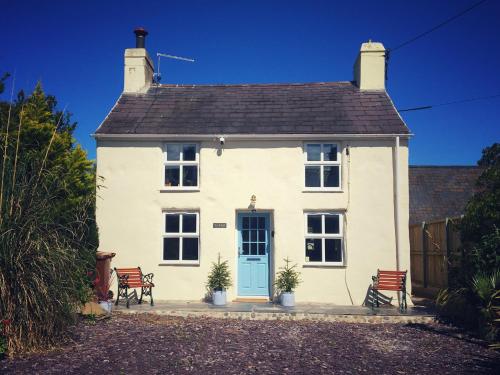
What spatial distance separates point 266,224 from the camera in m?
12.1

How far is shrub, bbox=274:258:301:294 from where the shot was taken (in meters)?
11.2

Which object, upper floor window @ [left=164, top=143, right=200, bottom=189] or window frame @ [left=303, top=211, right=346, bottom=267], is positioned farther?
upper floor window @ [left=164, top=143, right=200, bottom=189]

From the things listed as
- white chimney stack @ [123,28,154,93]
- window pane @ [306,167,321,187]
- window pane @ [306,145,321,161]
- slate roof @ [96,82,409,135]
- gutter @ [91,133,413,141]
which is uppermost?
white chimney stack @ [123,28,154,93]

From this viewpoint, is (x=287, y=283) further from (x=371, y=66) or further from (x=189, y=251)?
(x=371, y=66)

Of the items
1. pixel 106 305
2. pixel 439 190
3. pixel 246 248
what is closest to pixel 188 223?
pixel 246 248

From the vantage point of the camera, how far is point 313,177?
12.1 meters

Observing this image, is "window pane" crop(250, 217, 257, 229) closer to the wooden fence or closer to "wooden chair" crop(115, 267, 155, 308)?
"wooden chair" crop(115, 267, 155, 308)

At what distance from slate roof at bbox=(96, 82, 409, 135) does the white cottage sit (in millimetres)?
64

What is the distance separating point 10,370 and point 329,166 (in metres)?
8.92

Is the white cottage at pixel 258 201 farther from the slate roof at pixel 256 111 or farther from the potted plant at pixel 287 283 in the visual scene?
the potted plant at pixel 287 283

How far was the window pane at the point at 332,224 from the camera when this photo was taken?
11.8 meters

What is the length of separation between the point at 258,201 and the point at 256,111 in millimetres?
3002

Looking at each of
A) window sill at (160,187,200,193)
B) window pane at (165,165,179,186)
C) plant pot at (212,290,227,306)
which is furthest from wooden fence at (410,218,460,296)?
window pane at (165,165,179,186)

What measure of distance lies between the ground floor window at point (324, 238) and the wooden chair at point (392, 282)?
42.0 inches
